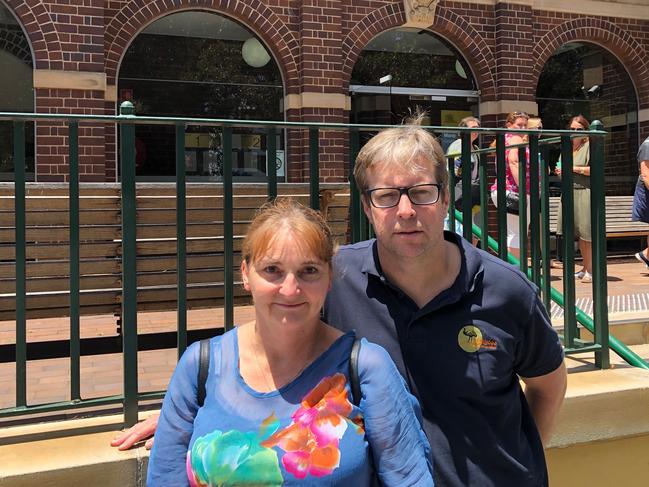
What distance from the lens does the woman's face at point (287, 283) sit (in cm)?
158

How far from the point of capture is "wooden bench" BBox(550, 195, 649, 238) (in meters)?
9.37

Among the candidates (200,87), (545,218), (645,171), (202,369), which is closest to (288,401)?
(202,369)

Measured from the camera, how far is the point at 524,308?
1817 millimetres

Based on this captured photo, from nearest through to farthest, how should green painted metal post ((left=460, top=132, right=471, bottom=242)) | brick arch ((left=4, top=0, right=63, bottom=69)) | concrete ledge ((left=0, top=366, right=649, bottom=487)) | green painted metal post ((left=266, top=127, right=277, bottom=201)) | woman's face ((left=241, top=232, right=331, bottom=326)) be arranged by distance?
woman's face ((left=241, top=232, right=331, bottom=326))
concrete ledge ((left=0, top=366, right=649, bottom=487))
green painted metal post ((left=266, top=127, right=277, bottom=201))
green painted metal post ((left=460, top=132, right=471, bottom=242))
brick arch ((left=4, top=0, right=63, bottom=69))

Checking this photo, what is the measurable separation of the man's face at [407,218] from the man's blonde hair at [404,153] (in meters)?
0.01

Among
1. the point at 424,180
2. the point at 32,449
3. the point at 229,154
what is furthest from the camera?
the point at 229,154

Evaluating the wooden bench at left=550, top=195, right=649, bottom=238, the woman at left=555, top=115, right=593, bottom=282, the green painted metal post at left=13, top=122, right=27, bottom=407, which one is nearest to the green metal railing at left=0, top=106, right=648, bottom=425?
the green painted metal post at left=13, top=122, right=27, bottom=407

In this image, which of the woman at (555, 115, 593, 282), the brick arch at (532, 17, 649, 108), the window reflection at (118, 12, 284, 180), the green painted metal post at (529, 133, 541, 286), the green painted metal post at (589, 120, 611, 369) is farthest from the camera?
the brick arch at (532, 17, 649, 108)

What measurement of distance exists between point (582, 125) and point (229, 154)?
4.57 m

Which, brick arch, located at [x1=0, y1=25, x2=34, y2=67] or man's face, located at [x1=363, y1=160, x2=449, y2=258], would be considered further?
brick arch, located at [x1=0, y1=25, x2=34, y2=67]

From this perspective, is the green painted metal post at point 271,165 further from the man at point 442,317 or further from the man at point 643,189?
the man at point 643,189

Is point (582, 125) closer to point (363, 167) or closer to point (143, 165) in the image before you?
point (363, 167)

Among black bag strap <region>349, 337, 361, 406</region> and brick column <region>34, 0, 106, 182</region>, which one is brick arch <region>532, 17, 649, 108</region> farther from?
black bag strap <region>349, 337, 361, 406</region>

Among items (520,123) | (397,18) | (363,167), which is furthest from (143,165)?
(363,167)
